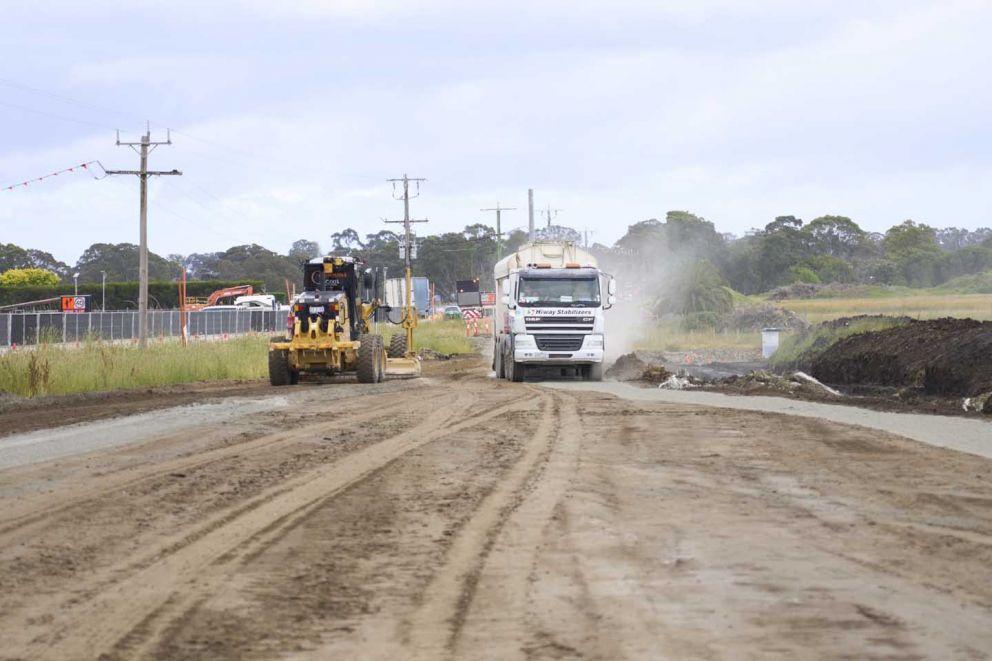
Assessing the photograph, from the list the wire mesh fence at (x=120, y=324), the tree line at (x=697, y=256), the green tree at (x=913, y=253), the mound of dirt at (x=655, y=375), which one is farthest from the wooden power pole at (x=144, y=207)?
the green tree at (x=913, y=253)

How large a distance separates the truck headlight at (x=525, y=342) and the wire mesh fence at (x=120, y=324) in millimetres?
10979

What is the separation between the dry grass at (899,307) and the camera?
58.9 metres

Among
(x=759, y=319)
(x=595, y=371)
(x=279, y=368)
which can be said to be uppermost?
(x=759, y=319)

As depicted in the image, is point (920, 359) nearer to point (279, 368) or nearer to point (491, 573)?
point (279, 368)

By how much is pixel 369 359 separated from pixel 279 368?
205 centimetres

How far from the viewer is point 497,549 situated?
7836 mm

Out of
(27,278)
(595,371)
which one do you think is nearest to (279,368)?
(595,371)

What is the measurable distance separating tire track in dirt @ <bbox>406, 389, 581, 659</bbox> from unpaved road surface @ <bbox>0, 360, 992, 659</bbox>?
0.02 metres

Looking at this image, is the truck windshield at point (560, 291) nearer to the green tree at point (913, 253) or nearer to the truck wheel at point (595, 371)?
the truck wheel at point (595, 371)

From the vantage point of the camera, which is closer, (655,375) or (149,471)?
(149,471)

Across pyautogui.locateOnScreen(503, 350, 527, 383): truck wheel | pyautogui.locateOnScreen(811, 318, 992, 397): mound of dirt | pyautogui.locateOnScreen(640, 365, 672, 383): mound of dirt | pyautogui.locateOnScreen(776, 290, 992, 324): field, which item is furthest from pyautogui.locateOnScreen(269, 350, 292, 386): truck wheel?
pyautogui.locateOnScreen(776, 290, 992, 324): field

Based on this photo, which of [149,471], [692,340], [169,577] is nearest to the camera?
[169,577]

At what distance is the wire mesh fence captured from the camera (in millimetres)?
44031

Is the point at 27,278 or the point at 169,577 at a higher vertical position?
the point at 27,278
